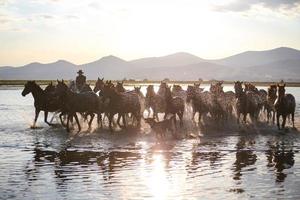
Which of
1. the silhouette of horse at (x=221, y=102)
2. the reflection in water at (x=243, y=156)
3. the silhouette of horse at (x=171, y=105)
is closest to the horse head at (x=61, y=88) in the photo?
the silhouette of horse at (x=171, y=105)

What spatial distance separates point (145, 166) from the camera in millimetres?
16031

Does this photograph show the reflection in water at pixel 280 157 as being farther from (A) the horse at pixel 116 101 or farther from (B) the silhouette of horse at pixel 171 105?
(A) the horse at pixel 116 101

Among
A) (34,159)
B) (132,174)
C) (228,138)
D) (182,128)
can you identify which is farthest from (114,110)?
(132,174)

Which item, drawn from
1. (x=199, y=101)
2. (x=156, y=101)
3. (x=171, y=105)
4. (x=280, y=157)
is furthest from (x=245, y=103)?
(x=280, y=157)

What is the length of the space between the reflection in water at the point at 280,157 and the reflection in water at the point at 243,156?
63 cm

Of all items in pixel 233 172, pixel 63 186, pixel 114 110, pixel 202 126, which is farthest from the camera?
pixel 202 126

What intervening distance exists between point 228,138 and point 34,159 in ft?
34.8

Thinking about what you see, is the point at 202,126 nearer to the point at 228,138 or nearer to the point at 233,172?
the point at 228,138

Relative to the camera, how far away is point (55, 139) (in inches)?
931

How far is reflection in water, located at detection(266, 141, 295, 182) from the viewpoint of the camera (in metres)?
15.3

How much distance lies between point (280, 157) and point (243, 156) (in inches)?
52.4

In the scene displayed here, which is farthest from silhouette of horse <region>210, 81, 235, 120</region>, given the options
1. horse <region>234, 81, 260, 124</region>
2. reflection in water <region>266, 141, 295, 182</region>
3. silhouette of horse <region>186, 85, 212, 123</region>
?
reflection in water <region>266, 141, 295, 182</region>

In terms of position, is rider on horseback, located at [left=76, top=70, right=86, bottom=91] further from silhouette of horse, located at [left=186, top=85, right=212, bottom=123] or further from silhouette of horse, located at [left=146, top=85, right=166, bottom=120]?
silhouette of horse, located at [left=186, top=85, right=212, bottom=123]

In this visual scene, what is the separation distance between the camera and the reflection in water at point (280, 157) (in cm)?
1526
